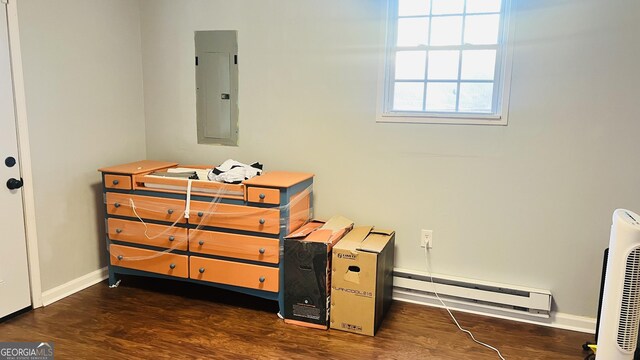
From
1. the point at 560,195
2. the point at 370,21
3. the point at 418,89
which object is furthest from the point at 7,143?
→ the point at 560,195

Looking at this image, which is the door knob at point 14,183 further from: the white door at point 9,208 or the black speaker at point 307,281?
the black speaker at point 307,281

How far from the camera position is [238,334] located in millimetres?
2586

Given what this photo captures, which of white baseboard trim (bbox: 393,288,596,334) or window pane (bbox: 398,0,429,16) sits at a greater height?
window pane (bbox: 398,0,429,16)

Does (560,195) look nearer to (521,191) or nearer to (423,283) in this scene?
(521,191)

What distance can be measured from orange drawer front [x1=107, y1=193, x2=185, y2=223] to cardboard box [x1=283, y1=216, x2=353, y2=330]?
804 millimetres

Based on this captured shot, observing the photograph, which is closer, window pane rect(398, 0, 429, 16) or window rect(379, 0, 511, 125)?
window rect(379, 0, 511, 125)

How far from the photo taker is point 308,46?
310 centimetres

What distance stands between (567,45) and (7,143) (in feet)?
11.0

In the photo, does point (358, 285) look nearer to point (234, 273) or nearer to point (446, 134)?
point (234, 273)

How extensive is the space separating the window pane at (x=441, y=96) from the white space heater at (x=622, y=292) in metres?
1.24

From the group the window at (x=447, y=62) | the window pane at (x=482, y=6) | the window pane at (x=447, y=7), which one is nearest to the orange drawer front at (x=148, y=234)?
the window at (x=447, y=62)

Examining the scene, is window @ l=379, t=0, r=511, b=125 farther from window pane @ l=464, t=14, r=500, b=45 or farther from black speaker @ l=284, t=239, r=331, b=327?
black speaker @ l=284, t=239, r=331, b=327

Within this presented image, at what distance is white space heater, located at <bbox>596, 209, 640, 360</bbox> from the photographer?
5.93ft

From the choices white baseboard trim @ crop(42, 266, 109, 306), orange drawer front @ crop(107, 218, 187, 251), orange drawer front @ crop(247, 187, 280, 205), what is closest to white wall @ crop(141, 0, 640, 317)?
orange drawer front @ crop(247, 187, 280, 205)
